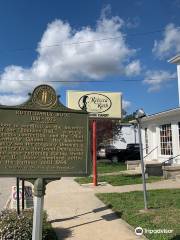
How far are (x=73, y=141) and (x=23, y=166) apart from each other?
0.91 meters

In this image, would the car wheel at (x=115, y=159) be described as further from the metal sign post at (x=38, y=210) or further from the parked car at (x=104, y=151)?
the metal sign post at (x=38, y=210)

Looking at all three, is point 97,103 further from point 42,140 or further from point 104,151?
point 104,151

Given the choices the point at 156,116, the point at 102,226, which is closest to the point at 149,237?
the point at 102,226

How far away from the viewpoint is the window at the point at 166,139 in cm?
Answer: 2275

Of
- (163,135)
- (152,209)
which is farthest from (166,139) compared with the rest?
(152,209)

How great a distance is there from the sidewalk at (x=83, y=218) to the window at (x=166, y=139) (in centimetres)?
1005

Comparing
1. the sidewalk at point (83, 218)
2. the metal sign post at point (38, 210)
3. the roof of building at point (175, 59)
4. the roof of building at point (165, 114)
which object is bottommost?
the sidewalk at point (83, 218)

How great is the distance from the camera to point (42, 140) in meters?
6.43

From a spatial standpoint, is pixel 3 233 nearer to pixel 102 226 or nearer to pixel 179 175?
pixel 102 226

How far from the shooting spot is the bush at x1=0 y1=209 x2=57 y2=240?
6.95 metres

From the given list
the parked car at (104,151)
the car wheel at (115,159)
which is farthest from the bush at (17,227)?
the parked car at (104,151)

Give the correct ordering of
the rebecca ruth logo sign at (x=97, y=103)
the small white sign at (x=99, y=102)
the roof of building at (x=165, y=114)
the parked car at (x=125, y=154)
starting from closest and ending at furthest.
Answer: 1. the small white sign at (x=99, y=102)
2. the rebecca ruth logo sign at (x=97, y=103)
3. the roof of building at (x=165, y=114)
4. the parked car at (x=125, y=154)

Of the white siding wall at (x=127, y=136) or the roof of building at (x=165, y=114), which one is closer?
the roof of building at (x=165, y=114)

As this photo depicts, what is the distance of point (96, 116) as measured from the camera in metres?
18.0
